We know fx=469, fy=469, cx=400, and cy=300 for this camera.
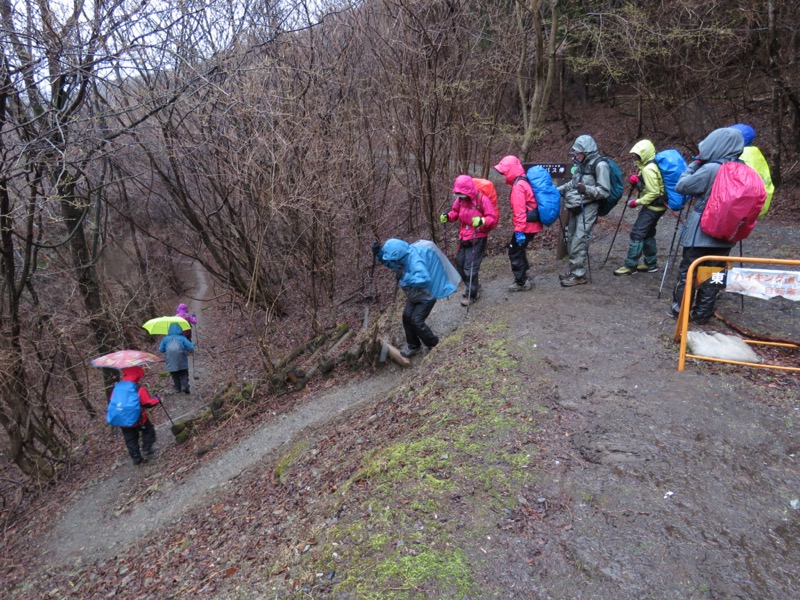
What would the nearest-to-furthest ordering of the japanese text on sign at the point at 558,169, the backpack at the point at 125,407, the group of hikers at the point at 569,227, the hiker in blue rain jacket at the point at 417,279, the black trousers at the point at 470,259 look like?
the group of hikers at the point at 569,227 → the hiker in blue rain jacket at the point at 417,279 → the backpack at the point at 125,407 → the black trousers at the point at 470,259 → the japanese text on sign at the point at 558,169

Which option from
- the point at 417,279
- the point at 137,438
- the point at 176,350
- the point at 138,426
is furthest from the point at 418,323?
the point at 176,350

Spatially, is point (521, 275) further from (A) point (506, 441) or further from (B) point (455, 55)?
(B) point (455, 55)

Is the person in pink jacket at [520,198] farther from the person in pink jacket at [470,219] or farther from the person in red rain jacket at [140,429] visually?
the person in red rain jacket at [140,429]

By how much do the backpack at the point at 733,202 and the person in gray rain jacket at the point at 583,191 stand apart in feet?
5.58

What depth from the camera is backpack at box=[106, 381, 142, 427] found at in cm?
705

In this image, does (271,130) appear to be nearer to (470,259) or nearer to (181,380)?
(470,259)

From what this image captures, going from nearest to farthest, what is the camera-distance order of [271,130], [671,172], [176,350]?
1. [671,172]
2. [271,130]
3. [176,350]

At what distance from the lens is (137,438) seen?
752 centimetres

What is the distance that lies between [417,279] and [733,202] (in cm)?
362

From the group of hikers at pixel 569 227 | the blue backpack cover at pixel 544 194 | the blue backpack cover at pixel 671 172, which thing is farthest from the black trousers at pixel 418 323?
the blue backpack cover at pixel 671 172

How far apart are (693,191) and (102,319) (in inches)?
401

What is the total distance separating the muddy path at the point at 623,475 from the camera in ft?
9.12

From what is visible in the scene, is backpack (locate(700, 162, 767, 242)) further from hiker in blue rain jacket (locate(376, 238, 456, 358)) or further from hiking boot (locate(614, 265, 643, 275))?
hiker in blue rain jacket (locate(376, 238, 456, 358))

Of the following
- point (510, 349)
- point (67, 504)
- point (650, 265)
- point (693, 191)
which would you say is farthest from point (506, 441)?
point (67, 504)
